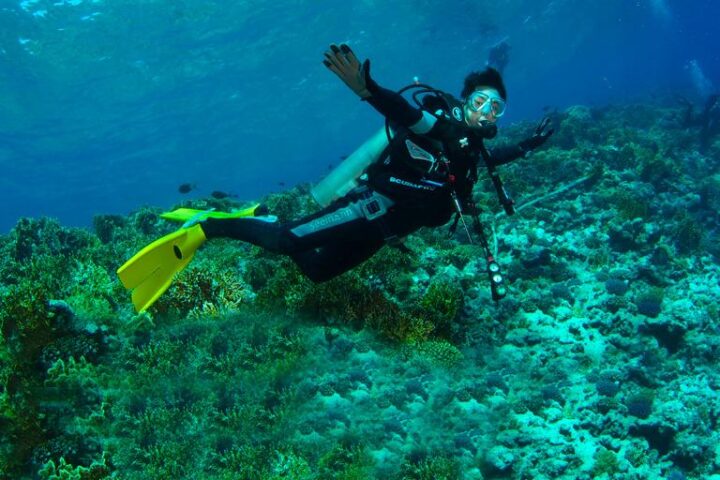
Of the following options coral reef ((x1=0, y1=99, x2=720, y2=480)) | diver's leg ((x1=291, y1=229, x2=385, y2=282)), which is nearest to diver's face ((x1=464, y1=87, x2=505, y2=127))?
coral reef ((x1=0, y1=99, x2=720, y2=480))

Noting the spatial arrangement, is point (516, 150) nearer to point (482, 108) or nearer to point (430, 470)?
point (482, 108)

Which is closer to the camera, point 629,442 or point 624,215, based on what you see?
point 629,442

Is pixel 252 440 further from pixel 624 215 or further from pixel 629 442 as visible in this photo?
pixel 624 215

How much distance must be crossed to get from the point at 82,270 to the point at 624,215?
12.2m

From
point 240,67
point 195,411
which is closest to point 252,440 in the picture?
point 195,411

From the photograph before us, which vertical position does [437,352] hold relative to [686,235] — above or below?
below

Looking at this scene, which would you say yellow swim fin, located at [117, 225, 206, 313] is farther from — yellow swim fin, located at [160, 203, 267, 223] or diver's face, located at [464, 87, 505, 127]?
diver's face, located at [464, 87, 505, 127]

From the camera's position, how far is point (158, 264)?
626cm

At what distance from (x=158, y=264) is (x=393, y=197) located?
3452 mm

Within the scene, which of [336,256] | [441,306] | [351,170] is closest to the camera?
[351,170]

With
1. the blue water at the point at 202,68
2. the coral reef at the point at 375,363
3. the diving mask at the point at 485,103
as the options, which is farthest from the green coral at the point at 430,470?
the blue water at the point at 202,68

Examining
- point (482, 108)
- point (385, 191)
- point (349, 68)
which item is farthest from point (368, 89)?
point (482, 108)

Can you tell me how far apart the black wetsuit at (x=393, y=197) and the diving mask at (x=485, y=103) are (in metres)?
0.16

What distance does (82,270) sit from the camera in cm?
862
